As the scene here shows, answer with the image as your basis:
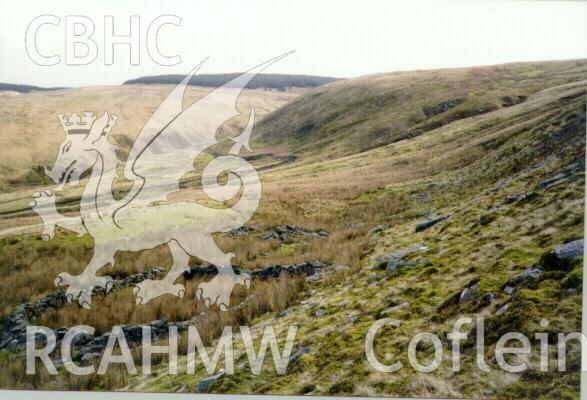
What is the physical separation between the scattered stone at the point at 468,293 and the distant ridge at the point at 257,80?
5.06m

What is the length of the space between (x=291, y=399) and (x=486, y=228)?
403 cm

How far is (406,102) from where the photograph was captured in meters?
13.4

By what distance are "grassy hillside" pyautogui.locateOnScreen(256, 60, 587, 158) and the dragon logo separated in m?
2.14

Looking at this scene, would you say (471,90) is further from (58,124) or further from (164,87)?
(58,124)

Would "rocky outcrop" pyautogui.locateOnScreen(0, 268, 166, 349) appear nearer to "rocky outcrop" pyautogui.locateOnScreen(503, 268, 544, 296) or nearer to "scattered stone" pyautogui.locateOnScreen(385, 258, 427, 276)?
"scattered stone" pyautogui.locateOnScreen(385, 258, 427, 276)

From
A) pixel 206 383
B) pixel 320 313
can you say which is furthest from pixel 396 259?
pixel 206 383

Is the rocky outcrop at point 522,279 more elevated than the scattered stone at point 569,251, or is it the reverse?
the scattered stone at point 569,251

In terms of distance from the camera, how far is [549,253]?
6.40 meters

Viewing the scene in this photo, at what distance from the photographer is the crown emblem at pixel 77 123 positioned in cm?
798

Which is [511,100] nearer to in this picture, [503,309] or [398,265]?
[398,265]

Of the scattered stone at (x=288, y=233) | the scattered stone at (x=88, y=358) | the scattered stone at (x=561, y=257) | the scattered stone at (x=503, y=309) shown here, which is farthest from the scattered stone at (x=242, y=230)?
the scattered stone at (x=561, y=257)

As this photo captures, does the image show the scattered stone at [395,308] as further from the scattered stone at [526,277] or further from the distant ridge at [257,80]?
the distant ridge at [257,80]

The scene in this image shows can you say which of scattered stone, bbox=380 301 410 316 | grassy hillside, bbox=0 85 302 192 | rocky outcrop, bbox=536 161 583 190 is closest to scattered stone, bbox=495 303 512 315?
scattered stone, bbox=380 301 410 316

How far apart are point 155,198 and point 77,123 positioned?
6.45 ft
